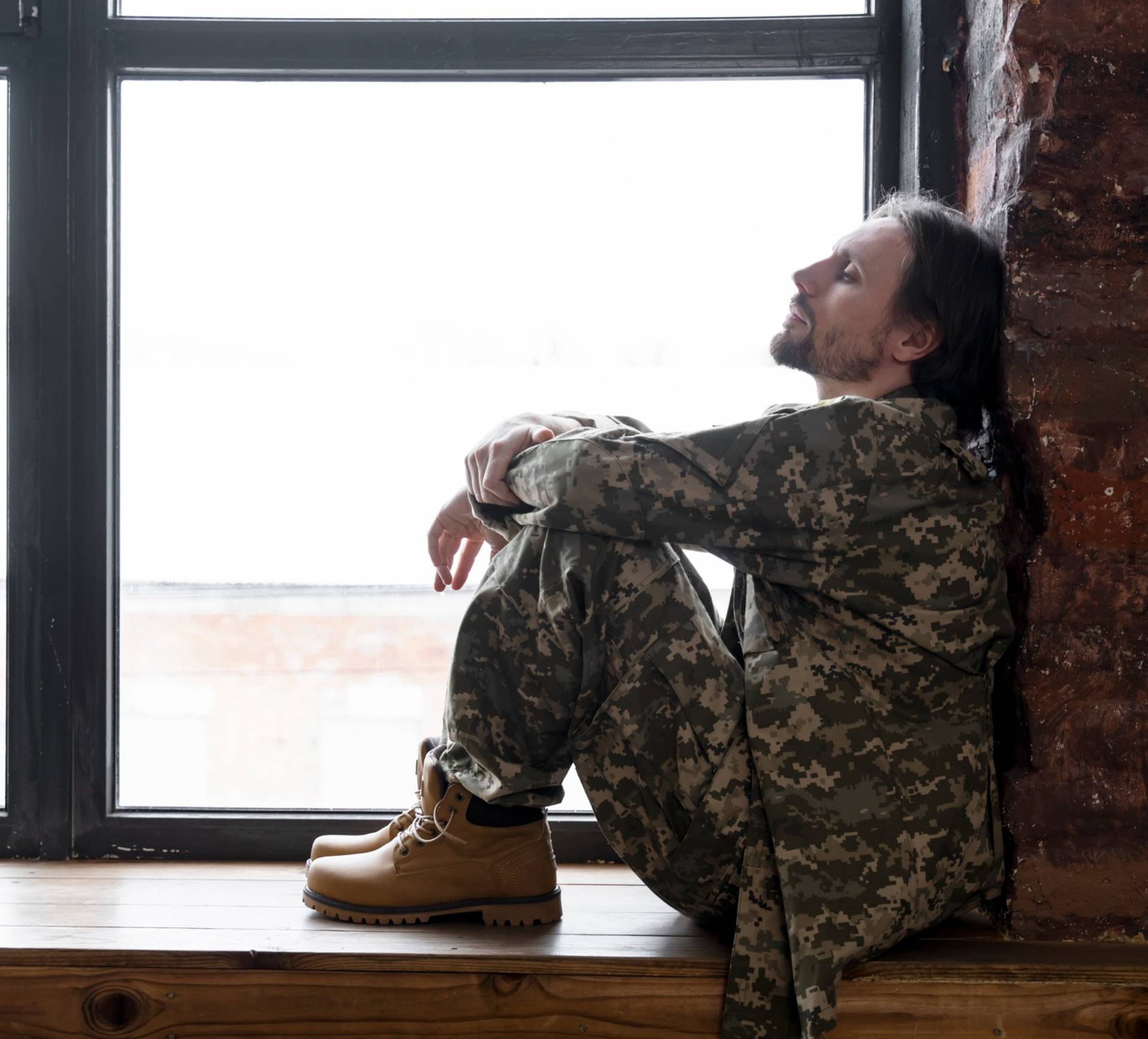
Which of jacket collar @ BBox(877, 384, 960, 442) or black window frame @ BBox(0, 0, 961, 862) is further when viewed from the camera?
black window frame @ BBox(0, 0, 961, 862)

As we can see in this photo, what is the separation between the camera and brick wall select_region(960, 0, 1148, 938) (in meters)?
1.44

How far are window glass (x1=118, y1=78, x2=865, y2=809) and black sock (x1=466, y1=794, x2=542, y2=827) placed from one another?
1.65ft

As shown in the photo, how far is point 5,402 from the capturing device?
196 centimetres

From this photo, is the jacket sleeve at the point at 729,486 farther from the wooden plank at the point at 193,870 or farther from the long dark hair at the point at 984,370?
the wooden plank at the point at 193,870

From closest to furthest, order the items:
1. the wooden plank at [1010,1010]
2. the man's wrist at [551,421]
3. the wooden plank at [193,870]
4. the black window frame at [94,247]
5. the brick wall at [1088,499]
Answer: the wooden plank at [1010,1010]
the brick wall at [1088,499]
the man's wrist at [551,421]
the wooden plank at [193,870]
the black window frame at [94,247]

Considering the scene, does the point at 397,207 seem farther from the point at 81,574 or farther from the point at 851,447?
the point at 851,447

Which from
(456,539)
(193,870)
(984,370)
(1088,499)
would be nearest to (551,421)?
(456,539)

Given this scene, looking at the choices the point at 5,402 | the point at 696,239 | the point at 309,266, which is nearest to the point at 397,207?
the point at 309,266

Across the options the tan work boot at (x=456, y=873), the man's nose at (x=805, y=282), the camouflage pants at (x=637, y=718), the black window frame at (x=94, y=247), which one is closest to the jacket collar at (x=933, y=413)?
the man's nose at (x=805, y=282)

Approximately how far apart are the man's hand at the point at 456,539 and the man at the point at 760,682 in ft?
0.49

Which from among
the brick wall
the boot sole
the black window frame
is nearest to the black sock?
the boot sole

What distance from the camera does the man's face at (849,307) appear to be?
1.56m

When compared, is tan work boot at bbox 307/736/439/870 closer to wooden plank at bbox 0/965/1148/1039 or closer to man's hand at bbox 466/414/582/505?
wooden plank at bbox 0/965/1148/1039

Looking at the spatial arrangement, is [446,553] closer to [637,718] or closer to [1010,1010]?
[637,718]
